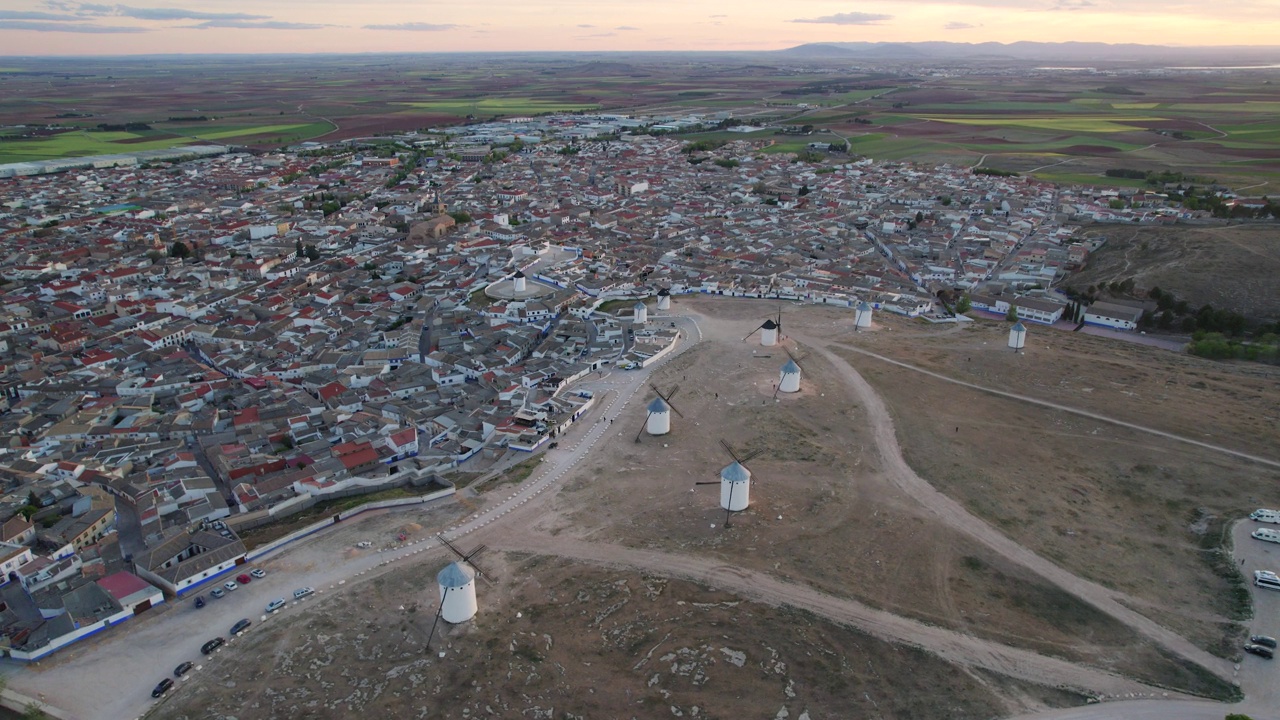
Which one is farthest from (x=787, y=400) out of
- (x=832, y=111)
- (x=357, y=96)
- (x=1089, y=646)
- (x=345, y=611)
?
(x=357, y=96)

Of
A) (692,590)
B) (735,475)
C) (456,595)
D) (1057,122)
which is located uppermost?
(1057,122)

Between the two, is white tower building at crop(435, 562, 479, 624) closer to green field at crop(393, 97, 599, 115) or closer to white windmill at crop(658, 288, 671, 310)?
white windmill at crop(658, 288, 671, 310)

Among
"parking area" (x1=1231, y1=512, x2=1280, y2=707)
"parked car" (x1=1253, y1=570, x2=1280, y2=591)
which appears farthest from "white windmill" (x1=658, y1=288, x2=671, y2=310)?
"parked car" (x1=1253, y1=570, x2=1280, y2=591)

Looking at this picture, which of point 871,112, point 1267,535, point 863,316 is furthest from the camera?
point 871,112

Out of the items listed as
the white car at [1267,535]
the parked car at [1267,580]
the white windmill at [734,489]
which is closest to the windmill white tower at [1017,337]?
the white car at [1267,535]

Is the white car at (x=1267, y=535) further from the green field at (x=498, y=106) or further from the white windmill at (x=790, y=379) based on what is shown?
the green field at (x=498, y=106)

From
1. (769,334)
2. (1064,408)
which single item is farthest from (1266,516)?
(769,334)

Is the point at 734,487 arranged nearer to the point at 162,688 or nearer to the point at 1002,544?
the point at 1002,544
